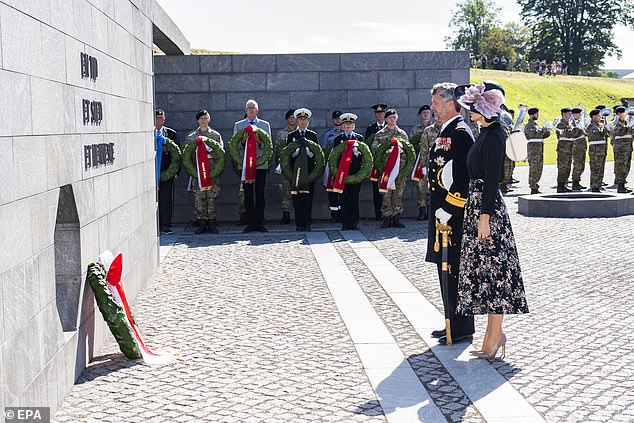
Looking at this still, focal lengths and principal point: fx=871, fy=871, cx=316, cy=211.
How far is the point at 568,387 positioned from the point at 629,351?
1165 millimetres

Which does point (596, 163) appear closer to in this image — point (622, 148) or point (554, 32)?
point (622, 148)

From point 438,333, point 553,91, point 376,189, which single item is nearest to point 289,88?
point 376,189

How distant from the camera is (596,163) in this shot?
2081cm

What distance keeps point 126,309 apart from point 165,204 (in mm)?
8505

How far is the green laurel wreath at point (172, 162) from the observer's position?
14.9 meters

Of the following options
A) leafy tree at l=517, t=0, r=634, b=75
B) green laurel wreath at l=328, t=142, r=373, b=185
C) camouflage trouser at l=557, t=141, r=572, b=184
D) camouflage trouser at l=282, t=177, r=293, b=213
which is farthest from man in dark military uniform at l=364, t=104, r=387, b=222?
leafy tree at l=517, t=0, r=634, b=75

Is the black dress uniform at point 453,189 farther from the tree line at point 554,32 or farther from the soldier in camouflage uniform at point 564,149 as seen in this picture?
the tree line at point 554,32

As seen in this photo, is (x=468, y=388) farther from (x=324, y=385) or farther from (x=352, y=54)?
(x=352, y=54)

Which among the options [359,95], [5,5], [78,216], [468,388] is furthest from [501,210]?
[359,95]

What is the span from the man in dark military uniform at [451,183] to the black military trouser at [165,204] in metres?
8.65

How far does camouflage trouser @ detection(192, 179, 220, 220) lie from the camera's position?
48.7 ft

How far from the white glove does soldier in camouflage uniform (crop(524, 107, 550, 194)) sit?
14.0 m

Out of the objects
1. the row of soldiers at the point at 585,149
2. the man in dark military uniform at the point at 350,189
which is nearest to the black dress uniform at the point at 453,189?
the man in dark military uniform at the point at 350,189

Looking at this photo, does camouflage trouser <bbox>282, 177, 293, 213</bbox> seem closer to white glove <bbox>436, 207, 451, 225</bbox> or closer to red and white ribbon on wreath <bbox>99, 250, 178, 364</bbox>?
red and white ribbon on wreath <bbox>99, 250, 178, 364</bbox>
